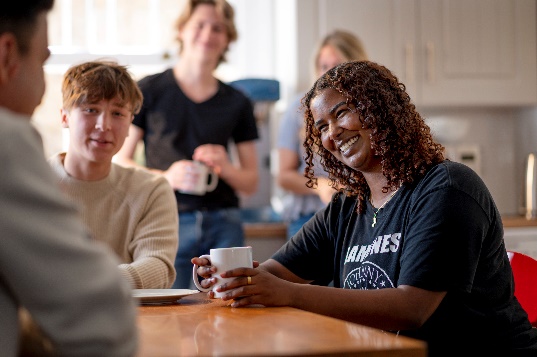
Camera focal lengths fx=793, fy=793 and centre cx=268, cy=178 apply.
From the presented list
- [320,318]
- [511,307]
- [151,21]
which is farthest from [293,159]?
[320,318]

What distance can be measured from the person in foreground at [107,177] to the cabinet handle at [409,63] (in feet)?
6.68

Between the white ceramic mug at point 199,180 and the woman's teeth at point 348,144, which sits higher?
the woman's teeth at point 348,144

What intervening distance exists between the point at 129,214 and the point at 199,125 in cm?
89

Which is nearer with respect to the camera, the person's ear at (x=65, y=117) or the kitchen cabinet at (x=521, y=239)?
the person's ear at (x=65, y=117)

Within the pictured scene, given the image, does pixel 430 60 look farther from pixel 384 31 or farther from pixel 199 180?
pixel 199 180

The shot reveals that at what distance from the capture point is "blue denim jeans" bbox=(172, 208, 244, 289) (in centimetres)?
274

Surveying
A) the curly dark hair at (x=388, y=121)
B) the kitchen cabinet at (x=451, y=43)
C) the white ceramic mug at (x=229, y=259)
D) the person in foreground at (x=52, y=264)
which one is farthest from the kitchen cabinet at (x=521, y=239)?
the person in foreground at (x=52, y=264)

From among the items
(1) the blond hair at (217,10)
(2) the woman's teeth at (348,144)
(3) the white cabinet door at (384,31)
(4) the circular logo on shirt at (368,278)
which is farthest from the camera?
(3) the white cabinet door at (384,31)

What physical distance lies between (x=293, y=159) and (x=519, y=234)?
114 cm

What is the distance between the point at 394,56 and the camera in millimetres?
3814

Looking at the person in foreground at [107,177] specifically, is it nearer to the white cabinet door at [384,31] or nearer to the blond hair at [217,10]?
the blond hair at [217,10]

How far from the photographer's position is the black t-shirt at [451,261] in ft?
4.85

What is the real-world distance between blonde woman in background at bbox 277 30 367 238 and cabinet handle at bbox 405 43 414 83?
662 mm

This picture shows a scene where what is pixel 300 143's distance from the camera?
10.5ft
